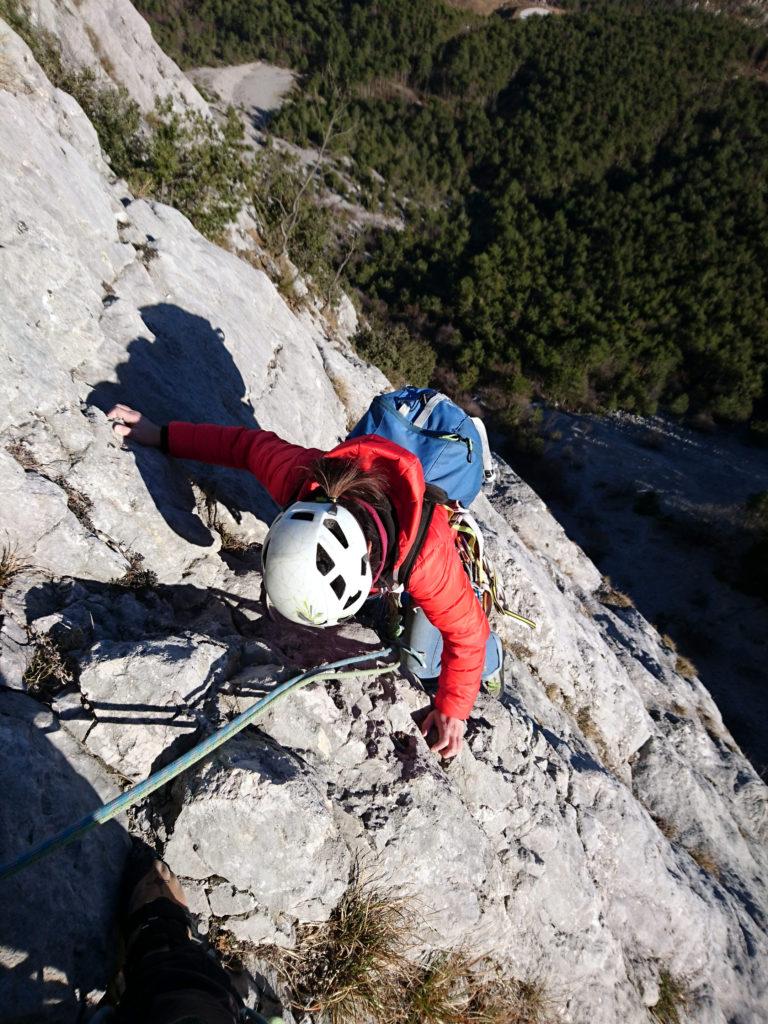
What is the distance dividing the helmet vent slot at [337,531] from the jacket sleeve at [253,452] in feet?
1.50

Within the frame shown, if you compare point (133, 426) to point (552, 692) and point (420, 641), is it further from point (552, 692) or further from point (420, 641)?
point (552, 692)

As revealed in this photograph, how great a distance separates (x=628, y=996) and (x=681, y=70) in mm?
67279

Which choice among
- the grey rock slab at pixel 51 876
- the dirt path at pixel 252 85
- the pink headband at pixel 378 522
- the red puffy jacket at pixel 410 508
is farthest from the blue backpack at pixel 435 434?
the dirt path at pixel 252 85

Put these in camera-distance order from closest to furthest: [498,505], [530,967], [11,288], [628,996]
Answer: [11,288]
[530,967]
[628,996]
[498,505]

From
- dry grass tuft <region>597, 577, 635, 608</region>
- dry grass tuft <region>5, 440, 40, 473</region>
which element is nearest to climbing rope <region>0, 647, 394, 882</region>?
dry grass tuft <region>5, 440, 40, 473</region>

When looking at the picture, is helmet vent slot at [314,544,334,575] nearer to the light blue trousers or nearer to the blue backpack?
the light blue trousers

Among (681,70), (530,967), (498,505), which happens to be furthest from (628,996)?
(681,70)

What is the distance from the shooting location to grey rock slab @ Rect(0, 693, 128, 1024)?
175 centimetres

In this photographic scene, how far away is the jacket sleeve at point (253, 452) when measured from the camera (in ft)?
9.57

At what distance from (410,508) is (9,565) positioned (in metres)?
2.16

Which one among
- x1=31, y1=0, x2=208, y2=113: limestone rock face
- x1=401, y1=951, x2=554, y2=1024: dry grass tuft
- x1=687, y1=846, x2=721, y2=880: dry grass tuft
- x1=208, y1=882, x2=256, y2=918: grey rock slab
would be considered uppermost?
x1=31, y1=0, x2=208, y2=113: limestone rock face

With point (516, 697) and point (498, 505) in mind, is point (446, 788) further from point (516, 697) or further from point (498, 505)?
point (498, 505)

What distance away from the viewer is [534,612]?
242 inches

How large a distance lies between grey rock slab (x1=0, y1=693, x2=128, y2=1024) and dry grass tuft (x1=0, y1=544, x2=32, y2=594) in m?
0.66
